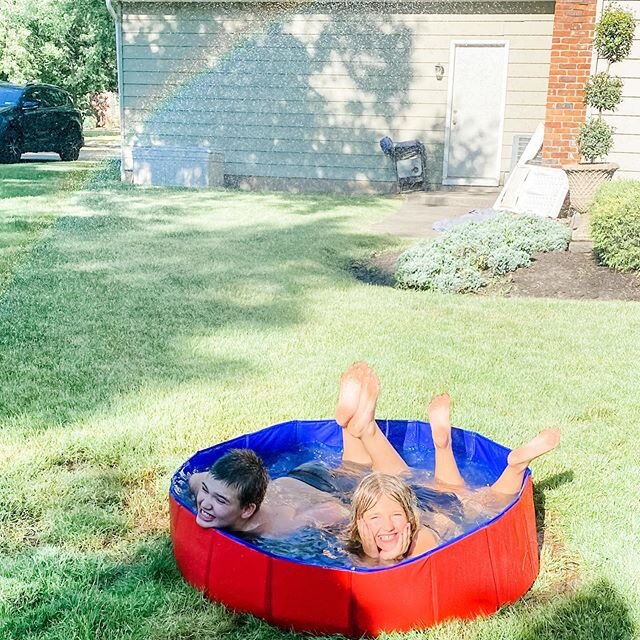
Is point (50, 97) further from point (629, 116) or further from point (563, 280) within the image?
point (563, 280)

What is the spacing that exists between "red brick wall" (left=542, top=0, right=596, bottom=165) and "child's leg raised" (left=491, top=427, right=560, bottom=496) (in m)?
6.91

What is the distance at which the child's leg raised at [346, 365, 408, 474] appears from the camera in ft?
10.1

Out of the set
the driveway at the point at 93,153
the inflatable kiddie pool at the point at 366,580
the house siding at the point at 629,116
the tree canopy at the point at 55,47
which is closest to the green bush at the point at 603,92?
the house siding at the point at 629,116

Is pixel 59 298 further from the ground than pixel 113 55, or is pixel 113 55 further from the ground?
pixel 113 55

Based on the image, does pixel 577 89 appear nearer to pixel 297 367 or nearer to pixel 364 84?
pixel 364 84

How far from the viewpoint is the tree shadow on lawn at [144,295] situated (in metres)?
4.14

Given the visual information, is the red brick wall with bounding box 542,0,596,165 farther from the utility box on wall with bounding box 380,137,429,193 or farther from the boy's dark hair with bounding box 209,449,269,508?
the boy's dark hair with bounding box 209,449,269,508

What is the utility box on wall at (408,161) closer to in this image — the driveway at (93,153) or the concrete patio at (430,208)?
the concrete patio at (430,208)

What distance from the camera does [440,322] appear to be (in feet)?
17.6

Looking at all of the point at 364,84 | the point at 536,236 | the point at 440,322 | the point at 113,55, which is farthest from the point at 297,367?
the point at 113,55

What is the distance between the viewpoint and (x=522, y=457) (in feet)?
8.73

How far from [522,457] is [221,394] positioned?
1.74 metres

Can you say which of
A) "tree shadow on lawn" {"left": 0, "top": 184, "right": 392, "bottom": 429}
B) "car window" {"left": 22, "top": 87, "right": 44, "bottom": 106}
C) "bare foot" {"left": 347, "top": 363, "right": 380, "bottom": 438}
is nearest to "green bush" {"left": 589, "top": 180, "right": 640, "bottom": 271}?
"tree shadow on lawn" {"left": 0, "top": 184, "right": 392, "bottom": 429}

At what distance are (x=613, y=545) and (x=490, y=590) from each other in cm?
65
